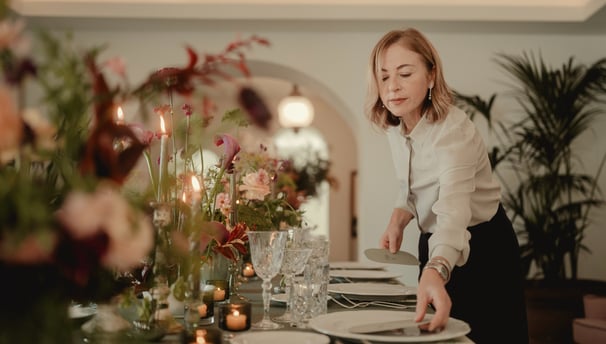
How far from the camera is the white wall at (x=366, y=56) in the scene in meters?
5.02

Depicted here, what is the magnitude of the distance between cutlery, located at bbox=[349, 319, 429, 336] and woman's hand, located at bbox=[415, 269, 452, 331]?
0.02 m

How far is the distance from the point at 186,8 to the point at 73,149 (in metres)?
4.09

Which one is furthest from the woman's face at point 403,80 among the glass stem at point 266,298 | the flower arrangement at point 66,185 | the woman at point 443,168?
the flower arrangement at point 66,185

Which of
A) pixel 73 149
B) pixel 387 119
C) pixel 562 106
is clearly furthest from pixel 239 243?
pixel 562 106

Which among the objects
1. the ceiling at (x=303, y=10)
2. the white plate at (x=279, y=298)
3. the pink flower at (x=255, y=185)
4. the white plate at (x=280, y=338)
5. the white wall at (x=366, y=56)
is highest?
the ceiling at (x=303, y=10)

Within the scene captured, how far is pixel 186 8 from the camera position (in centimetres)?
461

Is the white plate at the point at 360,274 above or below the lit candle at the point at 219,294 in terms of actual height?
above

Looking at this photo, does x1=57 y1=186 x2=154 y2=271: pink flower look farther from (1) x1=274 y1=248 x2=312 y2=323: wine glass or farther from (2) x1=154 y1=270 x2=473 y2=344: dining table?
(1) x1=274 y1=248 x2=312 y2=323: wine glass

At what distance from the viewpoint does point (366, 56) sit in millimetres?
5062

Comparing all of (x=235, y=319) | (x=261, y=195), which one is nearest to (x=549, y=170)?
(x=261, y=195)

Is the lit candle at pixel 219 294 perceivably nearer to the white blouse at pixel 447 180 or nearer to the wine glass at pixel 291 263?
the wine glass at pixel 291 263

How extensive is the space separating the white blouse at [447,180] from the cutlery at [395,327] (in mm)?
276

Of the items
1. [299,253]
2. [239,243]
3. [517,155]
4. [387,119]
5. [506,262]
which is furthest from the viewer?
[517,155]

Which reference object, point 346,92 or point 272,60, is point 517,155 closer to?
point 346,92
